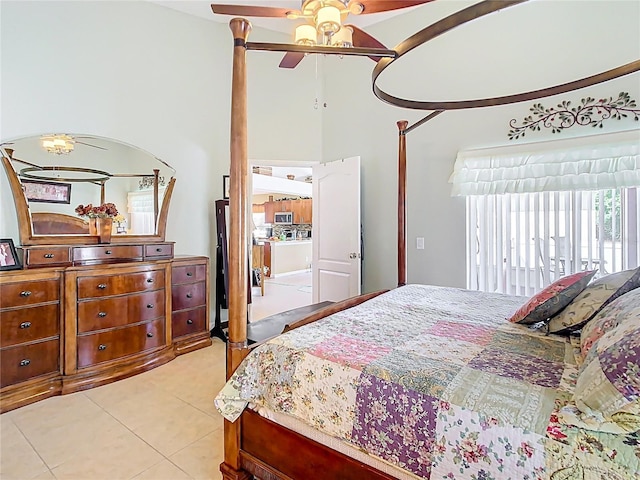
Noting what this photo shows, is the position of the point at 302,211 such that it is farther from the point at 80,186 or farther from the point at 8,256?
the point at 8,256

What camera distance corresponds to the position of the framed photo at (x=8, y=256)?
2.48 m

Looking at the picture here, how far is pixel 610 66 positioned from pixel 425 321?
8.93 feet

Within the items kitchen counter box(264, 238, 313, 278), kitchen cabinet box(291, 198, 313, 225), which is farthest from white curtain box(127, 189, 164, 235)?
kitchen cabinet box(291, 198, 313, 225)

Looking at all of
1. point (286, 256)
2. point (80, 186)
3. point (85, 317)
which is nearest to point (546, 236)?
point (85, 317)

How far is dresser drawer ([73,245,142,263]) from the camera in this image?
2.80 meters

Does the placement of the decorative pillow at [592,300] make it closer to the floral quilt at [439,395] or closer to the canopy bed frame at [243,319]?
the floral quilt at [439,395]

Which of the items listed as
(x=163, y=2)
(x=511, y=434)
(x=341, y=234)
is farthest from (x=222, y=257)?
(x=511, y=434)

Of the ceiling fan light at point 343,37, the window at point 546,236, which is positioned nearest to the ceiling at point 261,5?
the ceiling fan light at point 343,37

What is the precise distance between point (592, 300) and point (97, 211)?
3.54 m

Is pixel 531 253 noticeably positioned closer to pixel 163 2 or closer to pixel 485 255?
pixel 485 255

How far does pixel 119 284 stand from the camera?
290cm

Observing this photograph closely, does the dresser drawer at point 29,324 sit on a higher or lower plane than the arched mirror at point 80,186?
lower

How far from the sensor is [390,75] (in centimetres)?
401

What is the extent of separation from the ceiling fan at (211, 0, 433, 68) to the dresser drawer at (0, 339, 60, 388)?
258 cm
